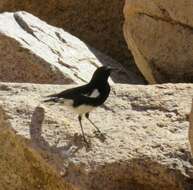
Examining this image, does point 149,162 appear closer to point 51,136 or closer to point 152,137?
point 152,137

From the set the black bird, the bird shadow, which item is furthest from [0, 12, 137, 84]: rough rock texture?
the bird shadow

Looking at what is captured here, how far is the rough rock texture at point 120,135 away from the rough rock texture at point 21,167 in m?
0.07

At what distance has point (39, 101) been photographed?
22.4 ft

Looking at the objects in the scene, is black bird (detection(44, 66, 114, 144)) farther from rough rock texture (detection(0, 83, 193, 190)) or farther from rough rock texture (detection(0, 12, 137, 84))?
rough rock texture (detection(0, 12, 137, 84))

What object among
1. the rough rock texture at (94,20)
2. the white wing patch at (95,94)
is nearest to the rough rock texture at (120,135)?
the white wing patch at (95,94)

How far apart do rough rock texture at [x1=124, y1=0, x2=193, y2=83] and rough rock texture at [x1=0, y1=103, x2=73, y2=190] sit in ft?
7.40

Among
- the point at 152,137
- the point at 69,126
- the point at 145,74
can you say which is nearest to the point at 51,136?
the point at 69,126

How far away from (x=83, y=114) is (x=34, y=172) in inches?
24.4

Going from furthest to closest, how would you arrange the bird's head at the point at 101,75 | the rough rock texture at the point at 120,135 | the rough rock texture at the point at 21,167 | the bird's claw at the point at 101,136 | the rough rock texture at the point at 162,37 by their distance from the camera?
the rough rock texture at the point at 162,37, the bird's head at the point at 101,75, the bird's claw at the point at 101,136, the rough rock texture at the point at 21,167, the rough rock texture at the point at 120,135

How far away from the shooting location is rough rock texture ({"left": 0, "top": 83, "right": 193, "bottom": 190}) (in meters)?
6.12

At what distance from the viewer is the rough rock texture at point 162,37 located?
8219 millimetres

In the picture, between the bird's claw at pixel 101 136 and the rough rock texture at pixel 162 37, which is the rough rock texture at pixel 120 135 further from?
the rough rock texture at pixel 162 37

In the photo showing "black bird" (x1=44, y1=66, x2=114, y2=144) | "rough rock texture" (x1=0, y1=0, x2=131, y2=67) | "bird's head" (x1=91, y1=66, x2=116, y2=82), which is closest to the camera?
"black bird" (x1=44, y1=66, x2=114, y2=144)

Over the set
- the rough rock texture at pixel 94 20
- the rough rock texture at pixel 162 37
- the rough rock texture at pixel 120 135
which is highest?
the rough rock texture at pixel 120 135
